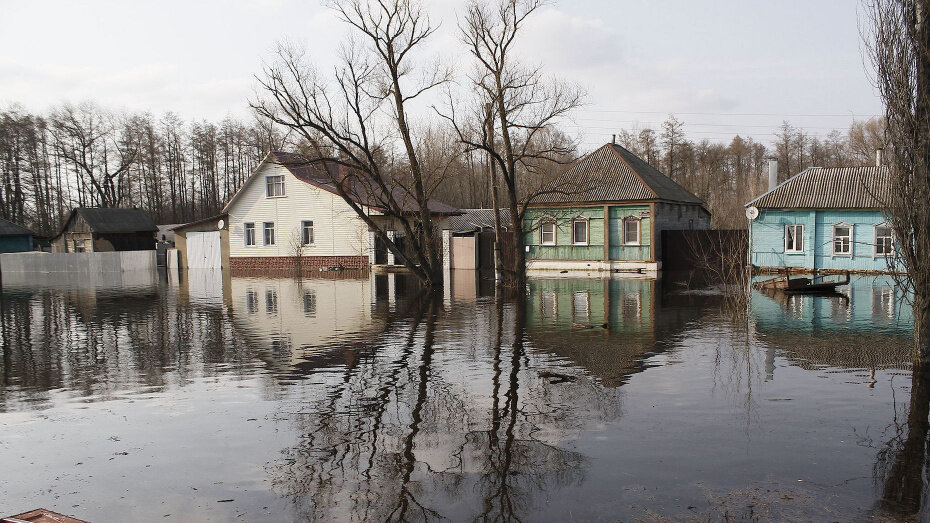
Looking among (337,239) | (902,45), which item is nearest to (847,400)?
(902,45)

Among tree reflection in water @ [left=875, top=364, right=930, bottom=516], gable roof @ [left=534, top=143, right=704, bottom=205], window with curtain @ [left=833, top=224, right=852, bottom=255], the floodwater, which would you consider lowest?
tree reflection in water @ [left=875, top=364, right=930, bottom=516]

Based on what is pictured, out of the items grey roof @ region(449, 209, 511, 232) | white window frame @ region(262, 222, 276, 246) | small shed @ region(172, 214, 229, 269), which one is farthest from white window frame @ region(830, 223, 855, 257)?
small shed @ region(172, 214, 229, 269)

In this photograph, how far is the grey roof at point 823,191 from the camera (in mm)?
28750

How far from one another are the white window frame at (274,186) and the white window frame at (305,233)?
217 cm

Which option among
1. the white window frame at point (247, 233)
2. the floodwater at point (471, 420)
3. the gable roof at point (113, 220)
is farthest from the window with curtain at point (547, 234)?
the gable roof at point (113, 220)

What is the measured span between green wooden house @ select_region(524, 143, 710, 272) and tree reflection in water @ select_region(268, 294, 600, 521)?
22.3m

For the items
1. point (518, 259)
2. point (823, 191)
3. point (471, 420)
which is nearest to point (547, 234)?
point (518, 259)

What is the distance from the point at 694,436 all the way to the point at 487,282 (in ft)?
68.3

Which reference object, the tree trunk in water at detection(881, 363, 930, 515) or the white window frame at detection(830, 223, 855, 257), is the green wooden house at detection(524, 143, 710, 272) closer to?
the white window frame at detection(830, 223, 855, 257)

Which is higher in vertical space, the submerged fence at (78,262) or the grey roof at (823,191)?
the grey roof at (823,191)

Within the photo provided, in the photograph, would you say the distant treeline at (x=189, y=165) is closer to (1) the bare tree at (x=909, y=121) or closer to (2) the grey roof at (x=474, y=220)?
(2) the grey roof at (x=474, y=220)

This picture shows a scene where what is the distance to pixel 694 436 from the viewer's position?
22.5 ft

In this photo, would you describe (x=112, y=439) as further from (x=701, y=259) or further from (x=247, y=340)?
(x=701, y=259)

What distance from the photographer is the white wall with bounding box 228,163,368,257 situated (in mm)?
37812
